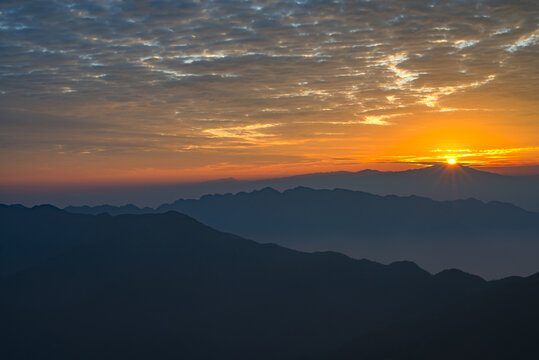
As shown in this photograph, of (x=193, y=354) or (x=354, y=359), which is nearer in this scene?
(x=354, y=359)

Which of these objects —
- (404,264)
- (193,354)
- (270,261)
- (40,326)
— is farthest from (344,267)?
(40,326)

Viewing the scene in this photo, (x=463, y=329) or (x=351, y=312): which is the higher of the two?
(x=463, y=329)

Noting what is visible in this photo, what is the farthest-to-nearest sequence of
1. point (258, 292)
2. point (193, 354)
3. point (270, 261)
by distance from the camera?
point (270, 261) < point (258, 292) < point (193, 354)

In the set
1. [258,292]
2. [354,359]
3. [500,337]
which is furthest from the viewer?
[258,292]

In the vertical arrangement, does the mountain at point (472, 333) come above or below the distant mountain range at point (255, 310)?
above

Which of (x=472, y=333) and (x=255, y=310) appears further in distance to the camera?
(x=255, y=310)

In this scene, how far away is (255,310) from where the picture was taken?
150750 mm

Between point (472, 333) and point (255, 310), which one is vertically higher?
point (472, 333)

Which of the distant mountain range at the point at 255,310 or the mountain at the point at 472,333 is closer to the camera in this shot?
the mountain at the point at 472,333

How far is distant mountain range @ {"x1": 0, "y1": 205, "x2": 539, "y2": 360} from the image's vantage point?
91.5 m

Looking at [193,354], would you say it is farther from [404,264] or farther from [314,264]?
[404,264]

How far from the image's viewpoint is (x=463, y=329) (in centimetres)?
8469

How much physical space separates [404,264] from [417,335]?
87.2 meters

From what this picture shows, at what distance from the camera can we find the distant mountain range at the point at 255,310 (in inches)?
3602
